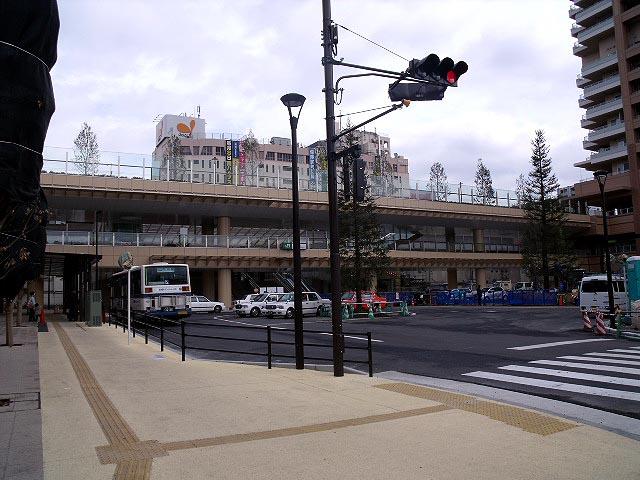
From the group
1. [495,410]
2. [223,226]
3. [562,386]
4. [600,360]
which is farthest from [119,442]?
[223,226]

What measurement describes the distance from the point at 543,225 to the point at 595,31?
98.0 ft

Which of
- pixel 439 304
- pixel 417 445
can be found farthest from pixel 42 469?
pixel 439 304

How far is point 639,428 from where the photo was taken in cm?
670

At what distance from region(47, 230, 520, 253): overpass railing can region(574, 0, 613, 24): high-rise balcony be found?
117ft

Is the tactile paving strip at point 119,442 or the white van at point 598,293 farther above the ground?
the white van at point 598,293

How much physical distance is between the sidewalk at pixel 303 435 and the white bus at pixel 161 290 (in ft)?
58.8

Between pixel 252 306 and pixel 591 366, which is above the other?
pixel 252 306

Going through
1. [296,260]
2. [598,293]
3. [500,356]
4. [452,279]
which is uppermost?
[296,260]

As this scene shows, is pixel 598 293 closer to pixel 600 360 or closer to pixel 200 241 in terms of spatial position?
pixel 600 360

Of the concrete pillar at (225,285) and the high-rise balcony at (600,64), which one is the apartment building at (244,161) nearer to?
the concrete pillar at (225,285)

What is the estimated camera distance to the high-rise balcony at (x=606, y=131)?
63.3 meters

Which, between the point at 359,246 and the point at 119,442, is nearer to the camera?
the point at 119,442

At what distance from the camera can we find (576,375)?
10.6 m

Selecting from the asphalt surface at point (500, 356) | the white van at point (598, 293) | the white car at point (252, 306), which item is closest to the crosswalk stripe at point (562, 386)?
the asphalt surface at point (500, 356)
